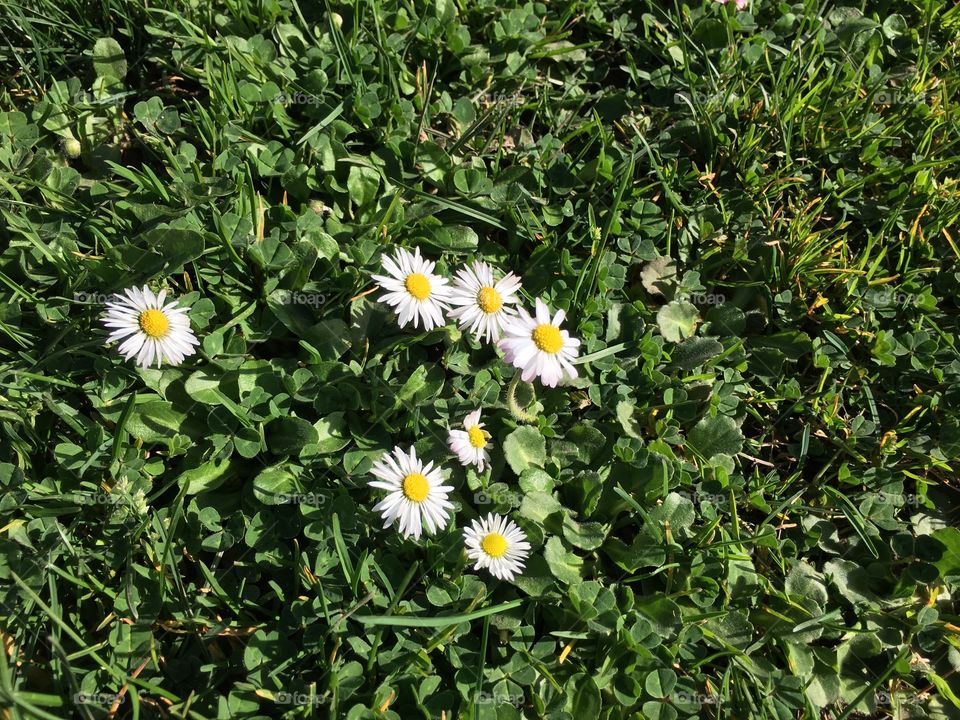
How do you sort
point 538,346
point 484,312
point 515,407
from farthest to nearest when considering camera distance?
point 515,407, point 484,312, point 538,346

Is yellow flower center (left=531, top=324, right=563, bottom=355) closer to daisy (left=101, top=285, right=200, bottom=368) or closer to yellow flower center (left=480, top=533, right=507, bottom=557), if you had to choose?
yellow flower center (left=480, top=533, right=507, bottom=557)

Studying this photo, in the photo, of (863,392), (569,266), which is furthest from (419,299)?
(863,392)

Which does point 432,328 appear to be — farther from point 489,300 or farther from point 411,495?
point 411,495

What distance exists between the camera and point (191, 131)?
2.89 m

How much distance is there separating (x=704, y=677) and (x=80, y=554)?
2.03 m

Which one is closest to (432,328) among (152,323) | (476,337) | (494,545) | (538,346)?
(476,337)

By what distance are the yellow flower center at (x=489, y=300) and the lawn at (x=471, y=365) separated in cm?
1

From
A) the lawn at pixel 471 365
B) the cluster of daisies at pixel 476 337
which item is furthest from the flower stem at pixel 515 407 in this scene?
the cluster of daisies at pixel 476 337

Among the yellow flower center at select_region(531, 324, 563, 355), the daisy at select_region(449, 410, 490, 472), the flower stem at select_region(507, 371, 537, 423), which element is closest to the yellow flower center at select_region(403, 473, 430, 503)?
the daisy at select_region(449, 410, 490, 472)

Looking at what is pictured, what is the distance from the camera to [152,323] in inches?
91.4

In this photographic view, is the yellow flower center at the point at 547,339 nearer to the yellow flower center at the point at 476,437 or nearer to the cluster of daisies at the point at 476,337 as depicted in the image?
the cluster of daisies at the point at 476,337

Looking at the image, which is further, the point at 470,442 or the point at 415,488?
the point at 470,442

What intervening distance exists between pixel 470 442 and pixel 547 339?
16.8 inches

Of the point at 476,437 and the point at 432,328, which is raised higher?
the point at 432,328
